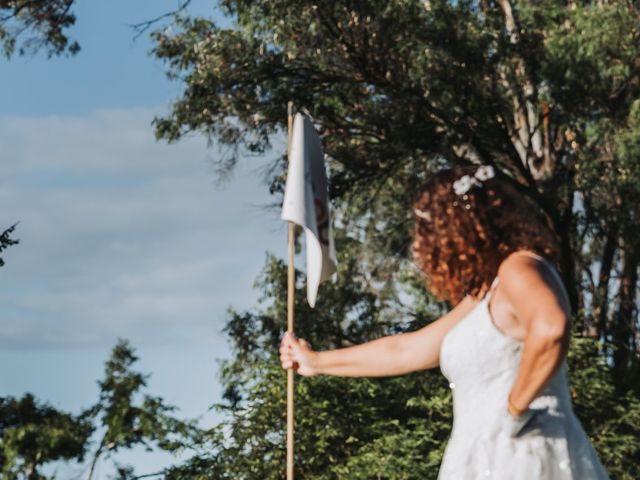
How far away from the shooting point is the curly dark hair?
3137 mm

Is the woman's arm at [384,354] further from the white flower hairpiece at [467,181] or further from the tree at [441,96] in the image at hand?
the tree at [441,96]

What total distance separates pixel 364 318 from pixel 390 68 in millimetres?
4890

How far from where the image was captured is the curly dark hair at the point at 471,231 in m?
3.14

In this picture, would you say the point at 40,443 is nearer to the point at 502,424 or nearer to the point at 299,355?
the point at 299,355

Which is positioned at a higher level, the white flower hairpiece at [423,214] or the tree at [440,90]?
the tree at [440,90]

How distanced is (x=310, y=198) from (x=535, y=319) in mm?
2249

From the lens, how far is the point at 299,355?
4.02 metres

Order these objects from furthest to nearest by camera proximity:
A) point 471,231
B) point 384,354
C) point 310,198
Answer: point 310,198 → point 384,354 → point 471,231

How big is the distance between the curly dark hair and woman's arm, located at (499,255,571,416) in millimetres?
64

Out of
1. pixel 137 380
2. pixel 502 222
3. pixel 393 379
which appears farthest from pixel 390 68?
pixel 502 222

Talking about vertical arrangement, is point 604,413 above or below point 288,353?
above

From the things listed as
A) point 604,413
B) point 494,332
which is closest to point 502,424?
point 494,332

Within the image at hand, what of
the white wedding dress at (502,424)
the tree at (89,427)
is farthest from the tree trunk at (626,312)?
the white wedding dress at (502,424)

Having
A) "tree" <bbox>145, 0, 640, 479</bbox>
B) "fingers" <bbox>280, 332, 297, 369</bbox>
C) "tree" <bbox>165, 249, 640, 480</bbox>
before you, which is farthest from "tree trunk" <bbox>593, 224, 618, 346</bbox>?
"fingers" <bbox>280, 332, 297, 369</bbox>
